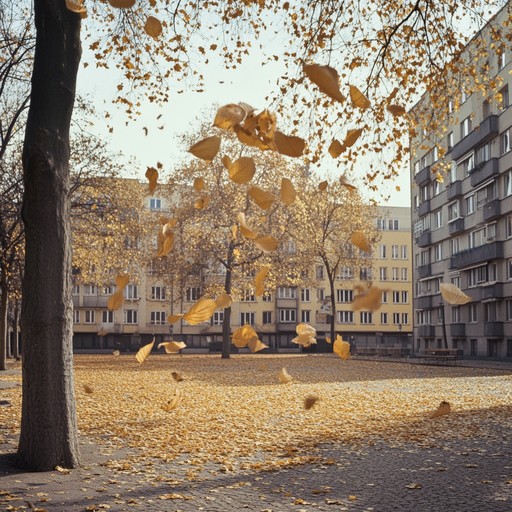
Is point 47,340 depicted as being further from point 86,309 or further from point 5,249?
point 86,309

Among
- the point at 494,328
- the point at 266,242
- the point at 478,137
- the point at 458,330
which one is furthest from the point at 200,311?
the point at 458,330

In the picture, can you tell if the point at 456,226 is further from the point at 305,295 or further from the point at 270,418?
the point at 270,418

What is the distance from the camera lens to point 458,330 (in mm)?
56719

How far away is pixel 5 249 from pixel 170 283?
19.7 m

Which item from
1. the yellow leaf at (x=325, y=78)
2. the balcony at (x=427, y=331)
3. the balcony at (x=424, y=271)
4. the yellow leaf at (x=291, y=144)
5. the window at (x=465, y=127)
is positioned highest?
the window at (x=465, y=127)

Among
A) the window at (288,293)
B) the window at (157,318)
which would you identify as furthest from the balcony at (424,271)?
the window at (157,318)

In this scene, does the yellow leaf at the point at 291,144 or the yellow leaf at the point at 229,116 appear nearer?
the yellow leaf at the point at 291,144

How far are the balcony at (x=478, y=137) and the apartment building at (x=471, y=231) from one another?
62 mm

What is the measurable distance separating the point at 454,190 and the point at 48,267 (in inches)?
2032

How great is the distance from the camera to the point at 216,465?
8.81m

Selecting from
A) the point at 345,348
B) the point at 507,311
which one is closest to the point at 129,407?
the point at 345,348

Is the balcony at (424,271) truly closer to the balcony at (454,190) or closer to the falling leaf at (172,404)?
the balcony at (454,190)

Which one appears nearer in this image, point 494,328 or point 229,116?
point 229,116

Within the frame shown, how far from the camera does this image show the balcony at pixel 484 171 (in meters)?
48.7
